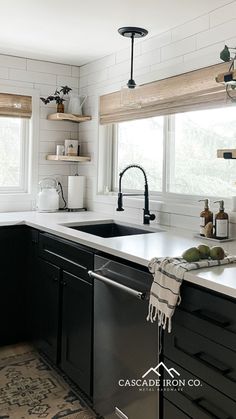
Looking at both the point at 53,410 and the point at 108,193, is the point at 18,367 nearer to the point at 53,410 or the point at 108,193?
the point at 53,410

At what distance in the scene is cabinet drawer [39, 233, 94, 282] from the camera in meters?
2.12

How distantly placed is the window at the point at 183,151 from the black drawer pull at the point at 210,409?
4.10 ft

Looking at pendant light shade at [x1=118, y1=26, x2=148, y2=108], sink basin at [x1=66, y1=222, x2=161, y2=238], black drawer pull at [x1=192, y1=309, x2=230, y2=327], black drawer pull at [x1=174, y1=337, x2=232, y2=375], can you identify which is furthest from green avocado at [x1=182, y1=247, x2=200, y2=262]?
pendant light shade at [x1=118, y1=26, x2=148, y2=108]

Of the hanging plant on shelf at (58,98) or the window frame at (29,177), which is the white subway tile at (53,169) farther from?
the hanging plant on shelf at (58,98)

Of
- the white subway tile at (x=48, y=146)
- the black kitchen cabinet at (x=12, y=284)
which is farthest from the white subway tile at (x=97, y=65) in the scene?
the black kitchen cabinet at (x=12, y=284)

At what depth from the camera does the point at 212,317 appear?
1354 mm

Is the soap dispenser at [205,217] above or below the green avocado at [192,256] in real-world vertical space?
above

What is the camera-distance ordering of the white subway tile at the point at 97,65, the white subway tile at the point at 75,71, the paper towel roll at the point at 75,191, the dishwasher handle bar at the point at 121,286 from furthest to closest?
the white subway tile at the point at 75,71 → the paper towel roll at the point at 75,191 → the white subway tile at the point at 97,65 → the dishwasher handle bar at the point at 121,286

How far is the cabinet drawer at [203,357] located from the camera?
1295mm

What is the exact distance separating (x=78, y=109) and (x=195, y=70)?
1320 millimetres

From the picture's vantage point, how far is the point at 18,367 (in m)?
2.61

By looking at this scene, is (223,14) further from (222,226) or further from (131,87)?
(222,226)

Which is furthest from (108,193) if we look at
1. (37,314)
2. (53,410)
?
(53,410)

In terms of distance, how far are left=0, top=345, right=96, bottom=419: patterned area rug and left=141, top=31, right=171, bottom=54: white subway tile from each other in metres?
2.24
